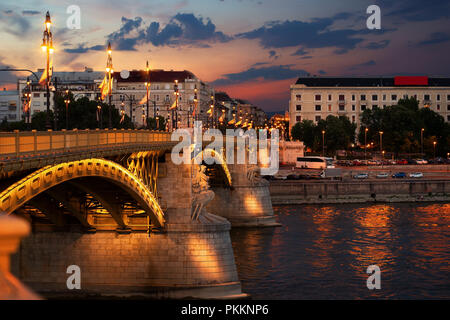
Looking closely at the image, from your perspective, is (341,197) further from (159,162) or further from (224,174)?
(159,162)

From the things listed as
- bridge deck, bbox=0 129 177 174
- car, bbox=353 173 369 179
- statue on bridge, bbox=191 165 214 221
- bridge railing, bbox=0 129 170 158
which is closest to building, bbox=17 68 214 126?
car, bbox=353 173 369 179

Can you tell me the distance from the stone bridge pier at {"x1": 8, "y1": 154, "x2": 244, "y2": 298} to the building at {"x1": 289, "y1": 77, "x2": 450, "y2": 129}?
123563 millimetres

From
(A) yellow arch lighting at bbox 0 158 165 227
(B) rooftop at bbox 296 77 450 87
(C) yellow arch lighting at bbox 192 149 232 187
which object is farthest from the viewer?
(B) rooftop at bbox 296 77 450 87

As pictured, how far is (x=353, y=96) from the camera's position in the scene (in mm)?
156250

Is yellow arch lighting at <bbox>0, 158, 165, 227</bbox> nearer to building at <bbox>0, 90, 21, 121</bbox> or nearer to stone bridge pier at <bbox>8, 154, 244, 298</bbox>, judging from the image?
stone bridge pier at <bbox>8, 154, 244, 298</bbox>

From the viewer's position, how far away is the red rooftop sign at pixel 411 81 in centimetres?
15862

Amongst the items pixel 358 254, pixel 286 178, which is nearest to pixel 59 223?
pixel 358 254

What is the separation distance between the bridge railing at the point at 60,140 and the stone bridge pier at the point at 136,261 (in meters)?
4.56

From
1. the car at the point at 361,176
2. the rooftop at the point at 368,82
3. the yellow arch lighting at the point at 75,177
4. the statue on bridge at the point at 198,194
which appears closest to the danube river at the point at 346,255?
the statue on bridge at the point at 198,194

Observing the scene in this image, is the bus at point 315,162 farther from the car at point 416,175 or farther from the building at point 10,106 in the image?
the building at point 10,106

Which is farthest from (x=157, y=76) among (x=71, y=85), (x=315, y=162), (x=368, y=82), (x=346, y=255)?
(x=346, y=255)

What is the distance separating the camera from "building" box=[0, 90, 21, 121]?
133 metres

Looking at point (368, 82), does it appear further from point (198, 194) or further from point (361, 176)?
point (198, 194)
